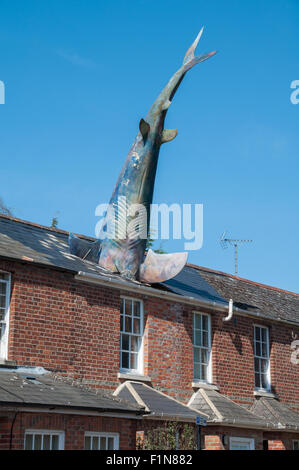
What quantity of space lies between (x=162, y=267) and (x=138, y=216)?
5.58 ft

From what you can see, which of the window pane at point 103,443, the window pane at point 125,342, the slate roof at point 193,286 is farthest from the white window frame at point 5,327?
the slate roof at point 193,286

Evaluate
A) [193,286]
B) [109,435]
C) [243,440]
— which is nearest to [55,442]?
[109,435]

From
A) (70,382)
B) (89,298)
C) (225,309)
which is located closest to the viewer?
(70,382)

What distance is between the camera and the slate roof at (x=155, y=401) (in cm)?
1736

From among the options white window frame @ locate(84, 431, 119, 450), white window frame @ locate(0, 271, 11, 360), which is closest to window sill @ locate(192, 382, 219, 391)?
white window frame @ locate(84, 431, 119, 450)

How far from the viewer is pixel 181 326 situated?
2055 cm

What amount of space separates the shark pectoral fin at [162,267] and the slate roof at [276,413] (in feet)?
15.8

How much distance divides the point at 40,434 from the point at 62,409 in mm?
680

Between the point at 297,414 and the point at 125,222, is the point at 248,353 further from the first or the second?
the point at 125,222

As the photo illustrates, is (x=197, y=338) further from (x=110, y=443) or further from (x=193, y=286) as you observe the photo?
(x=110, y=443)

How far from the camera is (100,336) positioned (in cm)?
1828

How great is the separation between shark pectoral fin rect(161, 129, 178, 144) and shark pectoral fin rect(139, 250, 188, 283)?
11.0ft

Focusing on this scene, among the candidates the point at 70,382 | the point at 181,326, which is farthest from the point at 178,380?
the point at 70,382

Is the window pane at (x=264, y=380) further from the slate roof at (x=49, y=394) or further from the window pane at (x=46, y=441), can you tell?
the window pane at (x=46, y=441)
